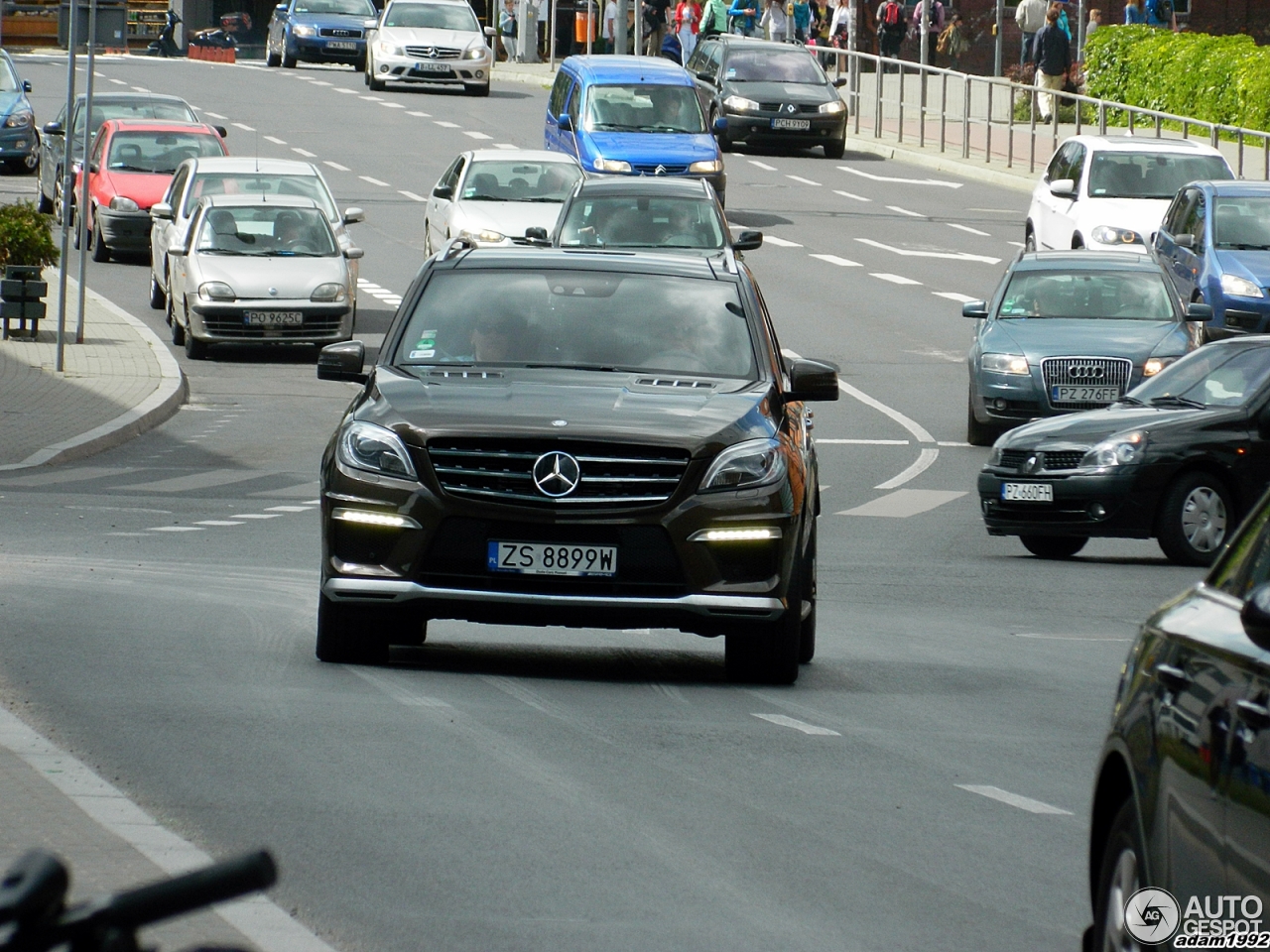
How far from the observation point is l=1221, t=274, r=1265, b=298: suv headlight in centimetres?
2605

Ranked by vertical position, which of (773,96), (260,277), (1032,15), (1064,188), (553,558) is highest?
(1032,15)

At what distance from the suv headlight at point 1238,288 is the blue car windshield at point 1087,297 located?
2739mm

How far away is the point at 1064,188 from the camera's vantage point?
30891 millimetres

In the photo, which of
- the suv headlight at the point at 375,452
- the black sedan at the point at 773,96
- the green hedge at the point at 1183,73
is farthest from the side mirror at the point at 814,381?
the black sedan at the point at 773,96

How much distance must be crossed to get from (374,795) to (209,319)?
21339 millimetres

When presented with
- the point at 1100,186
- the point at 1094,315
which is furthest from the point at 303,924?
the point at 1100,186

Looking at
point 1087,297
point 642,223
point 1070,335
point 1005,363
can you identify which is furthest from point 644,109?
point 1005,363

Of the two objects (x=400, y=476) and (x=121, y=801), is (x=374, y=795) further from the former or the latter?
(x=400, y=476)

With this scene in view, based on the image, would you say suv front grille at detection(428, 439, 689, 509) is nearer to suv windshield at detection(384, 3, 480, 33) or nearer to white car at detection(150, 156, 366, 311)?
white car at detection(150, 156, 366, 311)

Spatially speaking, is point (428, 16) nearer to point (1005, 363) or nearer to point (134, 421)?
point (134, 421)

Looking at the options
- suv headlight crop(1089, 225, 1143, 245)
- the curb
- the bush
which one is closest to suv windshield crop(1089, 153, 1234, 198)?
suv headlight crop(1089, 225, 1143, 245)

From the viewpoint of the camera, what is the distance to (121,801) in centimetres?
707

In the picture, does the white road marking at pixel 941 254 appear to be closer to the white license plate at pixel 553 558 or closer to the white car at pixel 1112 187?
the white car at pixel 1112 187

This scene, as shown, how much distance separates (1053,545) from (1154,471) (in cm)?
128
